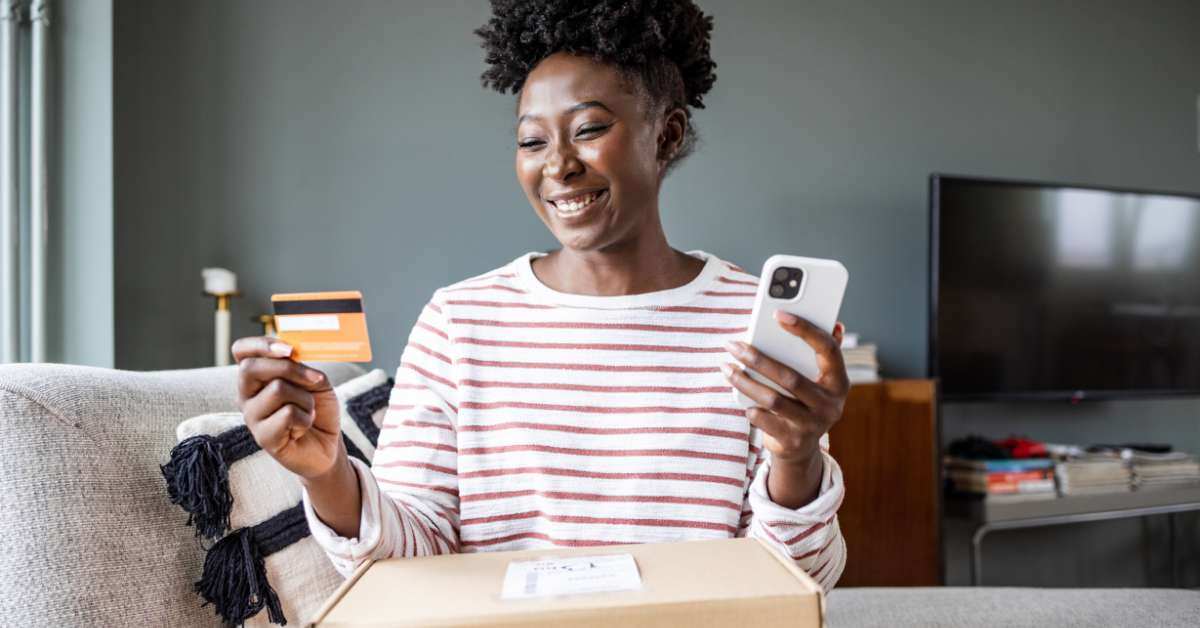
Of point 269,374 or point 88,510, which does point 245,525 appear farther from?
point 269,374

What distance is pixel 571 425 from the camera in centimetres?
99

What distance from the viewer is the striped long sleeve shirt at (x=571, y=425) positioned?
0.97 m

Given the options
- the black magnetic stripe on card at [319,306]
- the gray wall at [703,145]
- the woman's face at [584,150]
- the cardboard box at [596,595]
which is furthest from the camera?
the gray wall at [703,145]

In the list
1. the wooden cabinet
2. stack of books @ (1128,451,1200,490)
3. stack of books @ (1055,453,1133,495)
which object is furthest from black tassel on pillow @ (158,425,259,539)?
stack of books @ (1128,451,1200,490)

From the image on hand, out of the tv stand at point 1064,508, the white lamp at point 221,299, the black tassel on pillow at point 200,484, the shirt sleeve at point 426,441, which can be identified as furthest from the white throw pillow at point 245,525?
the tv stand at point 1064,508

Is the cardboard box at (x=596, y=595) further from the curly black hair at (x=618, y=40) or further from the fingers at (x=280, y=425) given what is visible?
the curly black hair at (x=618, y=40)

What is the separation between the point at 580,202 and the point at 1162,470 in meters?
2.88

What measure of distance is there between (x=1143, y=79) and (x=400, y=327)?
3.06 meters

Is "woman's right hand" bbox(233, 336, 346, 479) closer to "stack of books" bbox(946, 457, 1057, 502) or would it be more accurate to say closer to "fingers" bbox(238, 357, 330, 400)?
"fingers" bbox(238, 357, 330, 400)

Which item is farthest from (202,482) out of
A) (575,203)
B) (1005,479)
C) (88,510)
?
(1005,479)

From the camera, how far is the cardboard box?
1.76 feet

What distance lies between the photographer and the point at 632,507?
3.17ft

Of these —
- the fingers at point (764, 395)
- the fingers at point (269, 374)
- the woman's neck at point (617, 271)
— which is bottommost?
the fingers at point (764, 395)

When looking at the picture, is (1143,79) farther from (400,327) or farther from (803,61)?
(400,327)
